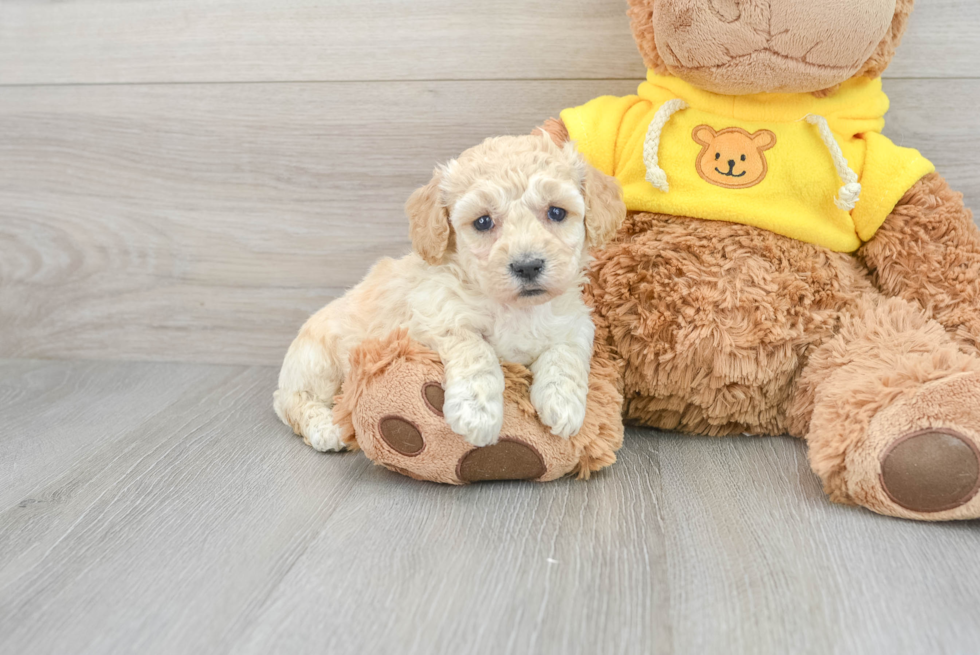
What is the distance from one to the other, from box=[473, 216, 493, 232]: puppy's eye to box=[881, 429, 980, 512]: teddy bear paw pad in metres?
0.60

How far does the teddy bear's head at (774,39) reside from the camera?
1123mm

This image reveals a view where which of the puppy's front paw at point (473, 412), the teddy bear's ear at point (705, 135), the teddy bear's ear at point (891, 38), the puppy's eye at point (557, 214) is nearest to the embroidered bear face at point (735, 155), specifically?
the teddy bear's ear at point (705, 135)

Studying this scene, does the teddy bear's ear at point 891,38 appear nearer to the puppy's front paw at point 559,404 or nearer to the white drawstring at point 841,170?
the white drawstring at point 841,170

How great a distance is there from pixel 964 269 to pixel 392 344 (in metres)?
0.91

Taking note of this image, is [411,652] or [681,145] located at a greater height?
[681,145]

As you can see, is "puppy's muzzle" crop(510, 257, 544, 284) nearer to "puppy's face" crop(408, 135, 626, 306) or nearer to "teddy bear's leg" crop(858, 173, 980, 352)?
"puppy's face" crop(408, 135, 626, 306)

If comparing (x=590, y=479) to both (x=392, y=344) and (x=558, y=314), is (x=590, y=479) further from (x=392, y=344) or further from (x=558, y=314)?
(x=392, y=344)

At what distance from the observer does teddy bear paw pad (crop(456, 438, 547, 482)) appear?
3.67ft

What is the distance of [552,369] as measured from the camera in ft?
3.76

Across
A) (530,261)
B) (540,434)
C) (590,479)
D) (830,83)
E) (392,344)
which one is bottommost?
(590,479)

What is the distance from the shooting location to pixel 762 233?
50.3 inches

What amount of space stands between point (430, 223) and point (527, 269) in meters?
0.18

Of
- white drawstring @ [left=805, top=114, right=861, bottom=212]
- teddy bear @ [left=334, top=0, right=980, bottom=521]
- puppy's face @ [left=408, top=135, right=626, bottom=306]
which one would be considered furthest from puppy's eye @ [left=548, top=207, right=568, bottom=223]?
white drawstring @ [left=805, top=114, right=861, bottom=212]

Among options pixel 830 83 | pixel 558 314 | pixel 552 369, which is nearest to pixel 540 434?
pixel 552 369
